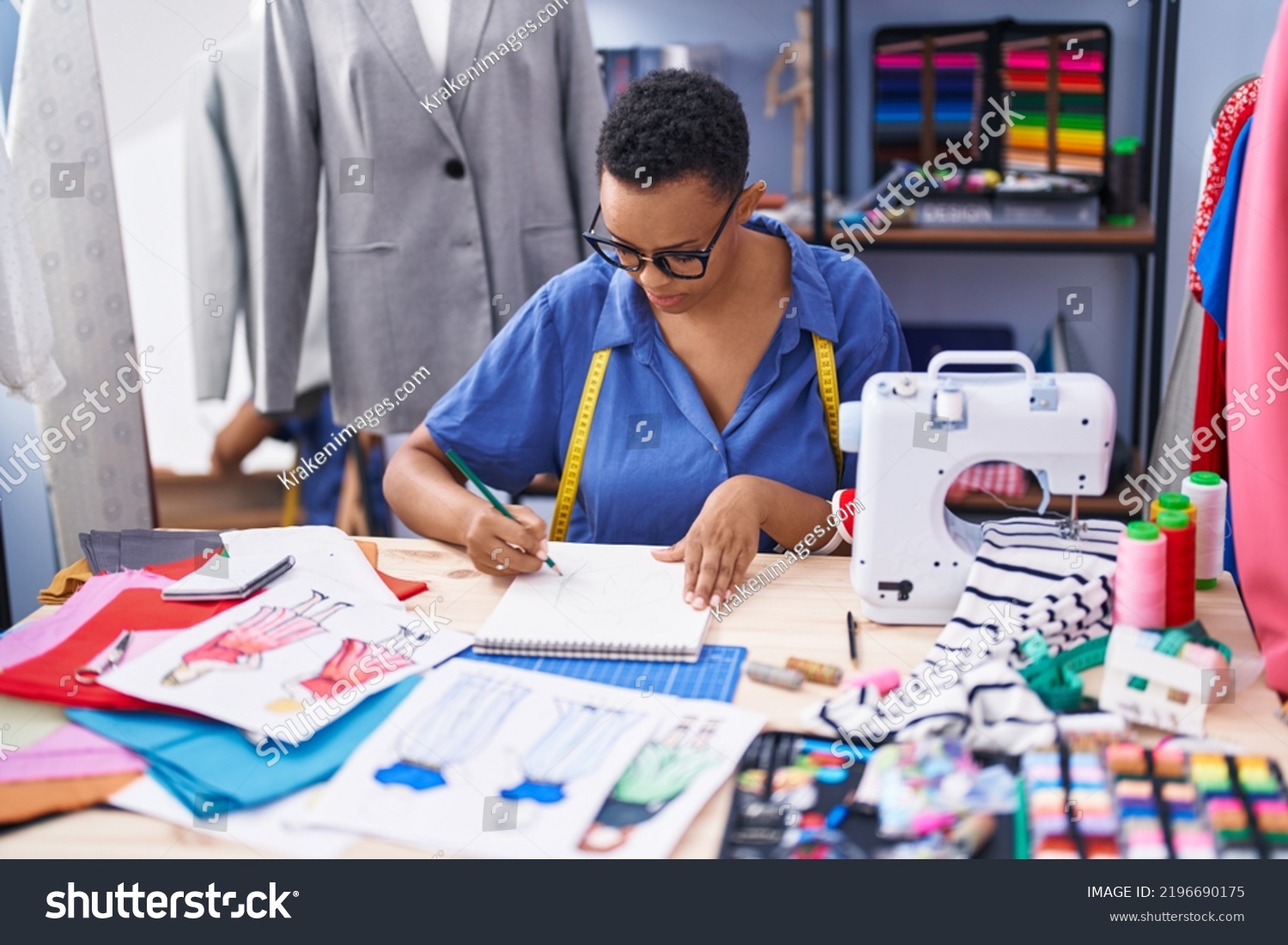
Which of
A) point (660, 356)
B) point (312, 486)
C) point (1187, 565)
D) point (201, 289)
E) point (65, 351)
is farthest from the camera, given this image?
point (312, 486)

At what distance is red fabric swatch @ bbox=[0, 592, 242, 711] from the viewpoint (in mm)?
1319

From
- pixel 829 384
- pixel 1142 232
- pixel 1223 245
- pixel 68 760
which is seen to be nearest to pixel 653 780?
pixel 68 760

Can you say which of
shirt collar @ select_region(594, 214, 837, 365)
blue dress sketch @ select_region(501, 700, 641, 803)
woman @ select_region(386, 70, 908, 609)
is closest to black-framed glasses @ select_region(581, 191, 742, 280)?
woman @ select_region(386, 70, 908, 609)

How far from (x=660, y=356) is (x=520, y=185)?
2.76 ft

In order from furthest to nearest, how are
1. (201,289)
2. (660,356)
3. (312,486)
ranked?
(312,486) < (201,289) < (660,356)

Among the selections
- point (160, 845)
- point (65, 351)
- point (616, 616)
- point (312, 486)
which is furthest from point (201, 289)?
point (160, 845)

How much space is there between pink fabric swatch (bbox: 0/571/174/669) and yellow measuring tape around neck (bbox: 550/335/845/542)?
1.82 feet

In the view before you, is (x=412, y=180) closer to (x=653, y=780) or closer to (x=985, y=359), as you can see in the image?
(x=985, y=359)

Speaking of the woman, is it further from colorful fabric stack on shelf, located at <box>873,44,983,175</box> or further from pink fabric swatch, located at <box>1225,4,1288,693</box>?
colorful fabric stack on shelf, located at <box>873,44,983,175</box>

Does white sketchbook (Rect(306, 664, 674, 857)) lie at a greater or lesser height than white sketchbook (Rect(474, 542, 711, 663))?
lesser

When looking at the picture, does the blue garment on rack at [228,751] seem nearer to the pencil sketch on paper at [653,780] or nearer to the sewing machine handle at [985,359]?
the pencil sketch on paper at [653,780]
